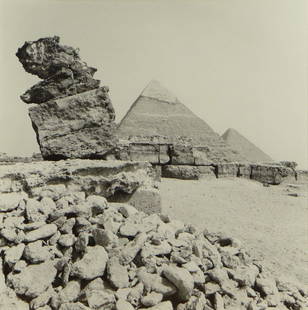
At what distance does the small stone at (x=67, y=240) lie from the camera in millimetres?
2756

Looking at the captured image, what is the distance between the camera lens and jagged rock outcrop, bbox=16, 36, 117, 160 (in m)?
4.76

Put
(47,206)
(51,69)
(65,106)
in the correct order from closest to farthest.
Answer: (47,206) → (65,106) → (51,69)

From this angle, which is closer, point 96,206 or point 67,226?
point 67,226

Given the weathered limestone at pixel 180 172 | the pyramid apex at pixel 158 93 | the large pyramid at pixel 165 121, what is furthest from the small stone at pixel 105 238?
the pyramid apex at pixel 158 93

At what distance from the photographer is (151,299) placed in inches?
94.0

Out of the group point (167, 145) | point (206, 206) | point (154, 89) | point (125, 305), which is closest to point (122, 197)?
point (125, 305)

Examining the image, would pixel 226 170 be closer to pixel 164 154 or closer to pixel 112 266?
pixel 164 154

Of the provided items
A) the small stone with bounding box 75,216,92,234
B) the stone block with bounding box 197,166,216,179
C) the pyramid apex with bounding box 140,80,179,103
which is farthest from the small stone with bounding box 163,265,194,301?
the pyramid apex with bounding box 140,80,179,103

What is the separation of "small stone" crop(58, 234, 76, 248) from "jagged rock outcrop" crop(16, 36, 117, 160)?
6.82 feet

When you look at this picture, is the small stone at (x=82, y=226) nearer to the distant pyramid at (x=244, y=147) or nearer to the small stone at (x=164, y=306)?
the small stone at (x=164, y=306)

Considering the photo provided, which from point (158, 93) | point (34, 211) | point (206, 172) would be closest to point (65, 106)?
point (34, 211)

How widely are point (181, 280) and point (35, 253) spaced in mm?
1213

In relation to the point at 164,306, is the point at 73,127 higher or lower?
higher

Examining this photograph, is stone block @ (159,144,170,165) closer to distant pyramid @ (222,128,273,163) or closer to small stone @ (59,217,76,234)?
small stone @ (59,217,76,234)
